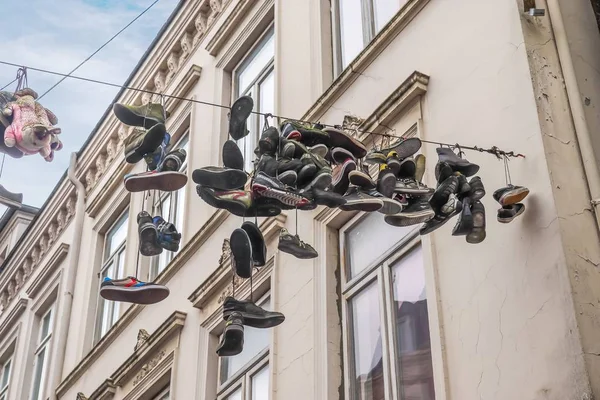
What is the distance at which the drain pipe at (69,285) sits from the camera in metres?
13.2

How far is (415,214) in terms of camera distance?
590cm

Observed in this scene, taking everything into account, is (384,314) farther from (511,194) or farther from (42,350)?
(42,350)

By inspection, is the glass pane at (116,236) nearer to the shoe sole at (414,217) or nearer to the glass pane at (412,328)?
the glass pane at (412,328)

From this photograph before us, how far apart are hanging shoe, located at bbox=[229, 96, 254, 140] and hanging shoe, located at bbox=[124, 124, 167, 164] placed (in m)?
0.59

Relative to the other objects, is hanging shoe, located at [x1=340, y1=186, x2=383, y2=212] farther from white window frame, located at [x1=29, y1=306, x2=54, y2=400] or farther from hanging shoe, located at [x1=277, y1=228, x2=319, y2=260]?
white window frame, located at [x1=29, y1=306, x2=54, y2=400]

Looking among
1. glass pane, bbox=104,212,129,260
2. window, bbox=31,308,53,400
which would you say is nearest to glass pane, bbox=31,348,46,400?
window, bbox=31,308,53,400

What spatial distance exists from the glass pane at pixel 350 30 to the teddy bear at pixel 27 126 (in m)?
2.82

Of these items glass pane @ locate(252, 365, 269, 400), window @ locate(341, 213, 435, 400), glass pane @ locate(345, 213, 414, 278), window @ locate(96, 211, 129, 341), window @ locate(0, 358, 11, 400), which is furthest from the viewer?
window @ locate(0, 358, 11, 400)

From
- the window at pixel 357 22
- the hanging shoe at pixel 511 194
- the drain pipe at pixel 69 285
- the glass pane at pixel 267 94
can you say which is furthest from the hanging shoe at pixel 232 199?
the drain pipe at pixel 69 285

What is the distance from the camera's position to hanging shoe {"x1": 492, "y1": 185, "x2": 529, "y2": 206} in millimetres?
5754

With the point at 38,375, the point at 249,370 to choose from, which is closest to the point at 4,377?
the point at 38,375

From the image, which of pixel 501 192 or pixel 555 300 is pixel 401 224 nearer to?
pixel 501 192

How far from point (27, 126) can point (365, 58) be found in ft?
8.89

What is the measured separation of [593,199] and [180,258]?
5.74 metres
